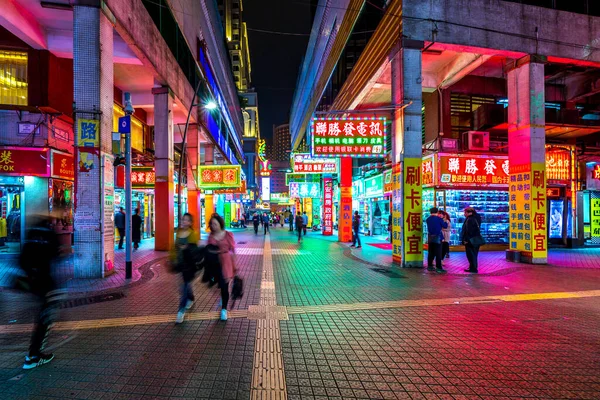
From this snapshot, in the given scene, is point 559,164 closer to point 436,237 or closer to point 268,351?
point 436,237

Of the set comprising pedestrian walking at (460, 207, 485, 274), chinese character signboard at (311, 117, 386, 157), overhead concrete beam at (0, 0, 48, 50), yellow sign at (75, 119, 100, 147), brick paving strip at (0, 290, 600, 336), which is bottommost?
brick paving strip at (0, 290, 600, 336)

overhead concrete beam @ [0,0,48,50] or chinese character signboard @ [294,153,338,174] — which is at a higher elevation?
overhead concrete beam @ [0,0,48,50]

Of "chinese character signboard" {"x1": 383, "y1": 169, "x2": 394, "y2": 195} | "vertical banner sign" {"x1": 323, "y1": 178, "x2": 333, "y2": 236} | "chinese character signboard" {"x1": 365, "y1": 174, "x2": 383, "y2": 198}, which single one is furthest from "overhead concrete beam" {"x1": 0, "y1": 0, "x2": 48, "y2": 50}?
"vertical banner sign" {"x1": 323, "y1": 178, "x2": 333, "y2": 236}

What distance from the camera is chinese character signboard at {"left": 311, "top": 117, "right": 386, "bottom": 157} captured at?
12.4 meters

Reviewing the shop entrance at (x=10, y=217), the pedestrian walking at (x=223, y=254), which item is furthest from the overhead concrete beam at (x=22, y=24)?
the pedestrian walking at (x=223, y=254)

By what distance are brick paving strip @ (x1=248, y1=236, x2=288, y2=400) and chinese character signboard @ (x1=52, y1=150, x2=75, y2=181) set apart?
938cm

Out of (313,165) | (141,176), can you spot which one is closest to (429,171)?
(313,165)

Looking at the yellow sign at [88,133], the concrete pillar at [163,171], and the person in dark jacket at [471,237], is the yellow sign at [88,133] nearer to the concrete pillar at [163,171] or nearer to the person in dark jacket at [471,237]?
the concrete pillar at [163,171]

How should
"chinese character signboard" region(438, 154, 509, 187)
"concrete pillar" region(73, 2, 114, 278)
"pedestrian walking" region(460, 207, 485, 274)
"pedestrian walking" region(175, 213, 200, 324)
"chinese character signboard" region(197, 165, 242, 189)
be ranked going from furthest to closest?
1. "chinese character signboard" region(197, 165, 242, 189)
2. "chinese character signboard" region(438, 154, 509, 187)
3. "pedestrian walking" region(460, 207, 485, 274)
4. "concrete pillar" region(73, 2, 114, 278)
5. "pedestrian walking" region(175, 213, 200, 324)

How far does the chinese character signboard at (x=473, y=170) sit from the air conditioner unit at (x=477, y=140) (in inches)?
15.0

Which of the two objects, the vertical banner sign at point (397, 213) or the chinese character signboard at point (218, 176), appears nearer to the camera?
the vertical banner sign at point (397, 213)

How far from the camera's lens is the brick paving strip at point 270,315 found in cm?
450

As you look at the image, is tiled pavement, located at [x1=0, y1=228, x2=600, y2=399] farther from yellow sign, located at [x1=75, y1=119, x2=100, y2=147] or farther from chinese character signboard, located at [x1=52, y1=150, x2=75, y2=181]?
chinese character signboard, located at [x1=52, y1=150, x2=75, y2=181]

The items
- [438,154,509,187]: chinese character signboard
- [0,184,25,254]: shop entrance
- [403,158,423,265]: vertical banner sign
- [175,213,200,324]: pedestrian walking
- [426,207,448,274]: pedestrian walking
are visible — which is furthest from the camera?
[438,154,509,187]: chinese character signboard
